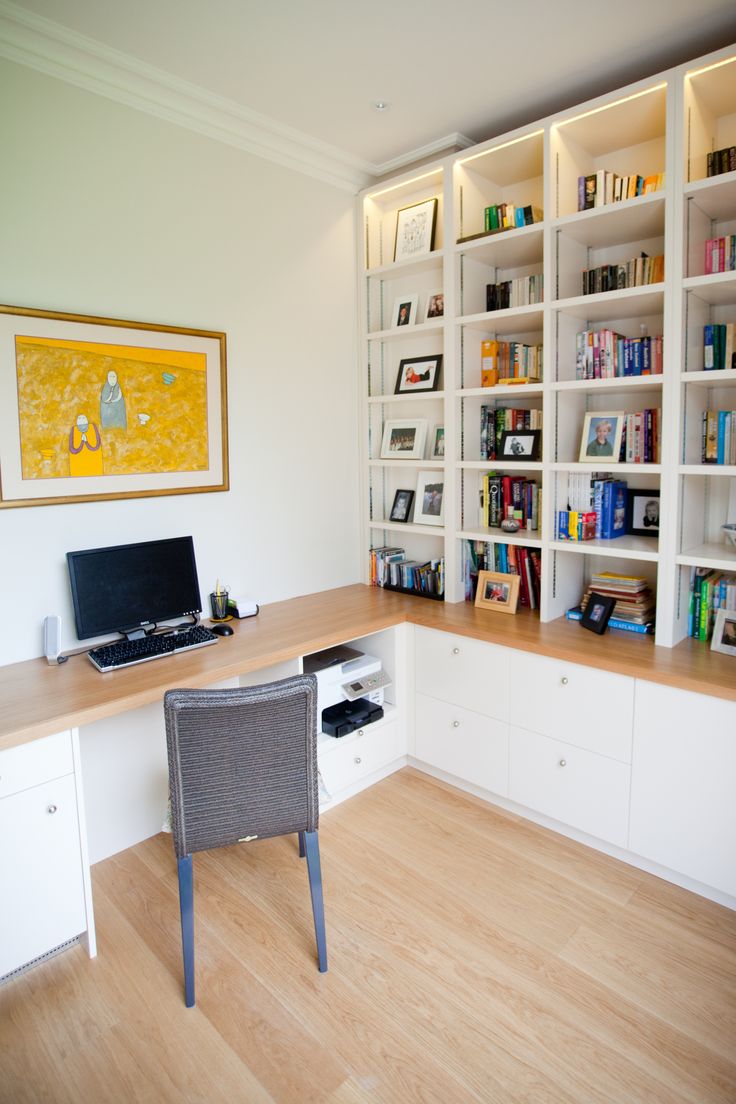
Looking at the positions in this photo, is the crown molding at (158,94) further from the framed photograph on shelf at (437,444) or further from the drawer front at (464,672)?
the drawer front at (464,672)

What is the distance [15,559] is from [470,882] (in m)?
1.95

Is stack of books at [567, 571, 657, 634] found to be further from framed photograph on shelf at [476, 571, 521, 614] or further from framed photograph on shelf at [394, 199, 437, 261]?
framed photograph on shelf at [394, 199, 437, 261]

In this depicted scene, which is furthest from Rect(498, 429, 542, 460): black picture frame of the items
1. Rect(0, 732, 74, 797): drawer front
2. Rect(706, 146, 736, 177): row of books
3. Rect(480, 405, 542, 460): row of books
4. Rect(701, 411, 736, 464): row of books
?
Rect(0, 732, 74, 797): drawer front

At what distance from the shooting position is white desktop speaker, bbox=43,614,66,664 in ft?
7.66

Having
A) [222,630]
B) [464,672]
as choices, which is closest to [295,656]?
[222,630]

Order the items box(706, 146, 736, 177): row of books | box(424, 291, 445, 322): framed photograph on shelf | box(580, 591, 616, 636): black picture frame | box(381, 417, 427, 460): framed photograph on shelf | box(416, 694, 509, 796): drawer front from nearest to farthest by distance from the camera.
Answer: box(706, 146, 736, 177): row of books
box(580, 591, 616, 636): black picture frame
box(416, 694, 509, 796): drawer front
box(424, 291, 445, 322): framed photograph on shelf
box(381, 417, 427, 460): framed photograph on shelf

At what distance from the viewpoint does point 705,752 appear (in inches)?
85.0

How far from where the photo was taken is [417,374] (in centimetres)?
330

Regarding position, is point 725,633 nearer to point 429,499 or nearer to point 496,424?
point 496,424

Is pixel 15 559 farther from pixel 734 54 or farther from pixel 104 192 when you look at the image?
pixel 734 54

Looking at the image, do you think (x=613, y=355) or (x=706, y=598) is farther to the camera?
(x=613, y=355)

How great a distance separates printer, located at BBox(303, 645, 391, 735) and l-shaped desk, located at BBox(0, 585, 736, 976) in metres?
0.07

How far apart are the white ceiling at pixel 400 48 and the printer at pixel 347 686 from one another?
2.28 meters

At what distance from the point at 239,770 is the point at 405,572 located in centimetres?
170
